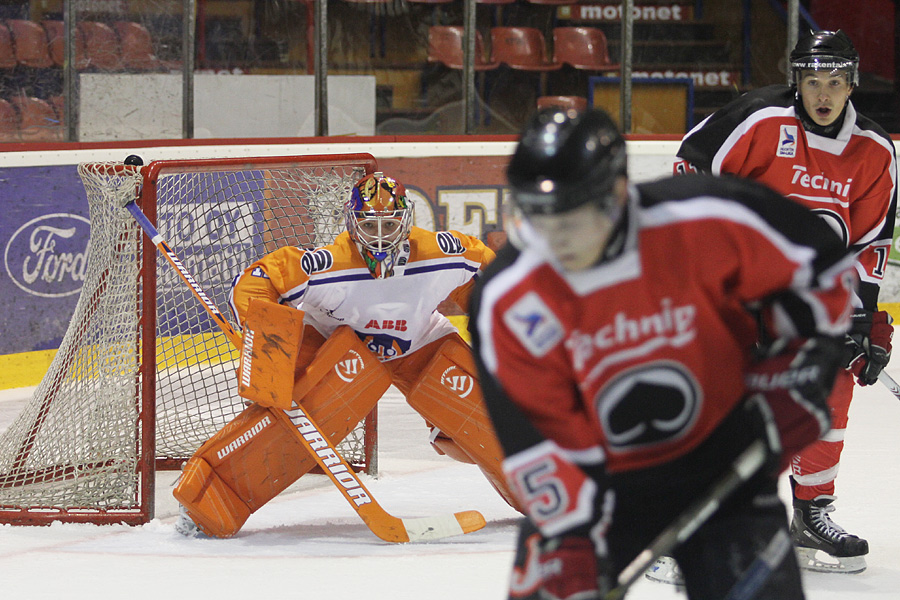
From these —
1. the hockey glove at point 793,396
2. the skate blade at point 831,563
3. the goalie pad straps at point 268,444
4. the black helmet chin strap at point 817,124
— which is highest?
the black helmet chin strap at point 817,124

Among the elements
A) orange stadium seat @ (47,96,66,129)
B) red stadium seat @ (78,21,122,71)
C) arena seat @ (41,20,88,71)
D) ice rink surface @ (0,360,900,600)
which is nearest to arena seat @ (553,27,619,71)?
red stadium seat @ (78,21,122,71)

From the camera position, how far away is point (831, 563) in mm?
2682

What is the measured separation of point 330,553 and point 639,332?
1718 mm

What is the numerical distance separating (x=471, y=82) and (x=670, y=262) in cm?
478

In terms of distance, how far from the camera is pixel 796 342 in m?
1.42

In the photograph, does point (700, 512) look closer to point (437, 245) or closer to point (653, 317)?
point (653, 317)

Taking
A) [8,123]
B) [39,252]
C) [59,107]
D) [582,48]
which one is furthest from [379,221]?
[582,48]

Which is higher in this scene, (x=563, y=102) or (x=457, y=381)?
(x=563, y=102)

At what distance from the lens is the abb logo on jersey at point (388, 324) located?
10.0ft

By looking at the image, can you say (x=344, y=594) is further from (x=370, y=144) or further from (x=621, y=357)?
(x=370, y=144)

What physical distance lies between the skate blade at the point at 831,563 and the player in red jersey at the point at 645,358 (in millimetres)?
1335

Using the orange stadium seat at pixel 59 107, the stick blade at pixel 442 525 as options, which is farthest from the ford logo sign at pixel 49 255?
the stick blade at pixel 442 525

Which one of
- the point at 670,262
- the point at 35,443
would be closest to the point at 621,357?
the point at 670,262

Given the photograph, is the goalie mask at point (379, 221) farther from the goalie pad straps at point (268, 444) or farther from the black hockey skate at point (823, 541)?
the black hockey skate at point (823, 541)
